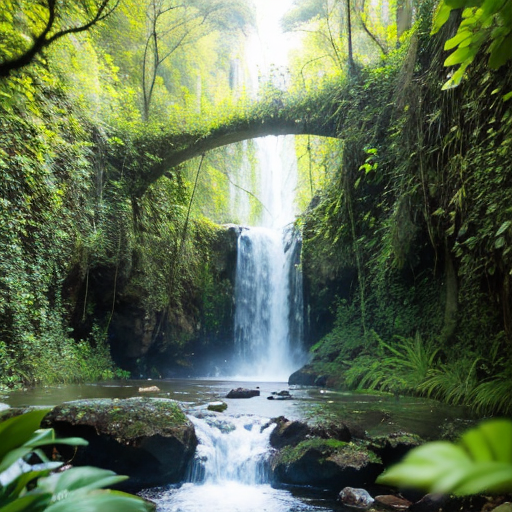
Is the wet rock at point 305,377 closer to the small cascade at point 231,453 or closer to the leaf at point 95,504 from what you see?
the small cascade at point 231,453

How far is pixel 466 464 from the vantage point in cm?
33

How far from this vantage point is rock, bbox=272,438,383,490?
160 inches

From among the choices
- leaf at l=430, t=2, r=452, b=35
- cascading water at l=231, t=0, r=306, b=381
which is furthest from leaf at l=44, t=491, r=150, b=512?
cascading water at l=231, t=0, r=306, b=381

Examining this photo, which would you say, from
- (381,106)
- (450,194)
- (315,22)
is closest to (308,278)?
(381,106)

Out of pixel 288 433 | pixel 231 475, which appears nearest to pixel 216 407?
pixel 231 475

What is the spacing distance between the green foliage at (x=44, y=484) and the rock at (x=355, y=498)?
343 cm

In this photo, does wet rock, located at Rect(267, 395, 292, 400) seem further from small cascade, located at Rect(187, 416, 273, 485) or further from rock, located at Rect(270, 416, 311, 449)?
rock, located at Rect(270, 416, 311, 449)

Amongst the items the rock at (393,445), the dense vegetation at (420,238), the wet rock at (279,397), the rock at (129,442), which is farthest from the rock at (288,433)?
the dense vegetation at (420,238)

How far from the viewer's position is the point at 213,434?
475 cm

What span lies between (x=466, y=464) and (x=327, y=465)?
4213 millimetres

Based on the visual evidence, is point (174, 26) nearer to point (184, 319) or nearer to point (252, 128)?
point (252, 128)

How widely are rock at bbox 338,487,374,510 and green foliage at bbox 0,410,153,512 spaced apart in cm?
343

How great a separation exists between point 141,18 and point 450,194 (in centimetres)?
1049

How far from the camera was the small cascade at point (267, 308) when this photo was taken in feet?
42.5
